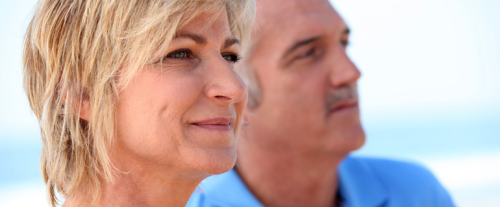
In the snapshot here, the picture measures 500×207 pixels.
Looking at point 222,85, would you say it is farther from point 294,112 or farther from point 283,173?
point 283,173

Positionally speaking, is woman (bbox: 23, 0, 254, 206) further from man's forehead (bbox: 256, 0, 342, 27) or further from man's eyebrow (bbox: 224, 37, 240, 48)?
man's forehead (bbox: 256, 0, 342, 27)

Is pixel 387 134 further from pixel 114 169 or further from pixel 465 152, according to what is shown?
pixel 114 169

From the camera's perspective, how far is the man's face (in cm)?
227

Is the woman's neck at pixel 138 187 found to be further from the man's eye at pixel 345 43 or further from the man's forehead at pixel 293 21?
the man's eye at pixel 345 43

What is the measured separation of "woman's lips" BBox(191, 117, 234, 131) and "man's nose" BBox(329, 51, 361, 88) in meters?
1.07

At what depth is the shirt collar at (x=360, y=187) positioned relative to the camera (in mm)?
2498

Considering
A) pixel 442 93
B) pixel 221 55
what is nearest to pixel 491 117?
pixel 442 93

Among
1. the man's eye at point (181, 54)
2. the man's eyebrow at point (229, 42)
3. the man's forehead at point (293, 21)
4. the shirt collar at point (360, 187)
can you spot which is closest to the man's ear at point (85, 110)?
the man's eye at point (181, 54)

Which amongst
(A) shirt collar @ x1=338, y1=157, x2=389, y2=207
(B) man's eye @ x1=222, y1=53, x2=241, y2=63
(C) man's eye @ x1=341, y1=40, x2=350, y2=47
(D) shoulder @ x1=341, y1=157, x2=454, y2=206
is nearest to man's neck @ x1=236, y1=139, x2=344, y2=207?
(A) shirt collar @ x1=338, y1=157, x2=389, y2=207

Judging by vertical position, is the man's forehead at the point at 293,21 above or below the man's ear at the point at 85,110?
above

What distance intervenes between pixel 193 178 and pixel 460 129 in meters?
16.8

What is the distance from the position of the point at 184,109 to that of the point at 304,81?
1170 millimetres

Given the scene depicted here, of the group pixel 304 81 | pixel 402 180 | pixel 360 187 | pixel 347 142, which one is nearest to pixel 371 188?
pixel 360 187

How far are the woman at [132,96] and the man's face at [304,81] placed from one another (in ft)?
3.20
